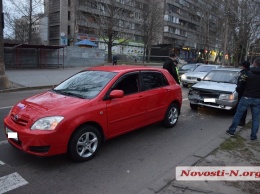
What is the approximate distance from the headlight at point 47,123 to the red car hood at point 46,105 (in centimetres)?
9

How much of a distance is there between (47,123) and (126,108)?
161cm

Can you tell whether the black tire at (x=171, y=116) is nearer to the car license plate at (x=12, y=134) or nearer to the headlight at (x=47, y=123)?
the headlight at (x=47, y=123)

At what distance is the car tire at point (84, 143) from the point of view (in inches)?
162

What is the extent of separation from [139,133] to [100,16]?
29.6 meters

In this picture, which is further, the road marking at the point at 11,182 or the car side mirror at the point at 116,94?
the car side mirror at the point at 116,94

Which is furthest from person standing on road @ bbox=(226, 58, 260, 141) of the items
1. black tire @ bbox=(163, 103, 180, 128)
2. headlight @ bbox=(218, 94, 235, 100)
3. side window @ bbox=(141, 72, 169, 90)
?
headlight @ bbox=(218, 94, 235, 100)

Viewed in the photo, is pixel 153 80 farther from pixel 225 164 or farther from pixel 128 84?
pixel 225 164

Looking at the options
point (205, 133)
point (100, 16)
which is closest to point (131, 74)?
point (205, 133)

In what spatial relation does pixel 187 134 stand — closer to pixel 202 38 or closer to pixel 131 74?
pixel 131 74

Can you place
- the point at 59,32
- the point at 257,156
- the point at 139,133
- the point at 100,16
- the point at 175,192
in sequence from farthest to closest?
the point at 59,32, the point at 100,16, the point at 139,133, the point at 257,156, the point at 175,192

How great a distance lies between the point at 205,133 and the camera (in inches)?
248

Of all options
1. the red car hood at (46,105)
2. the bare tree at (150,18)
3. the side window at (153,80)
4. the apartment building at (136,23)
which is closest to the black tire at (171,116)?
the side window at (153,80)

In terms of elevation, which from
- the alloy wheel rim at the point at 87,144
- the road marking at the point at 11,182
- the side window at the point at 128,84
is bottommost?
the road marking at the point at 11,182

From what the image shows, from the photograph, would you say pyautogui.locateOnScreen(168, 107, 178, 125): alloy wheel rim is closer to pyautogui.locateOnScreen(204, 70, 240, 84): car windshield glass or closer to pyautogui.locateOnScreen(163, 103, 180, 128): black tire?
pyautogui.locateOnScreen(163, 103, 180, 128): black tire
